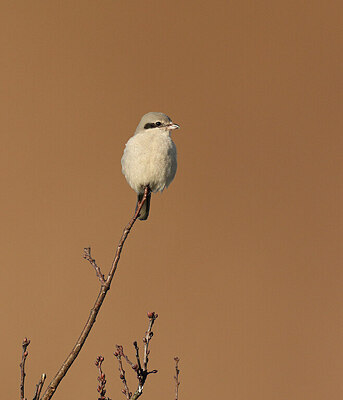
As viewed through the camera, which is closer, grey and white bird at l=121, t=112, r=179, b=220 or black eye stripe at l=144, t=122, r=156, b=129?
grey and white bird at l=121, t=112, r=179, b=220

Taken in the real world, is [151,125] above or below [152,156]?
above

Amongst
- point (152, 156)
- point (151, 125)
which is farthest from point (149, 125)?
point (152, 156)

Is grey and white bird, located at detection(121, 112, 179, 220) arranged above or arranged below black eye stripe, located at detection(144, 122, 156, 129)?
below

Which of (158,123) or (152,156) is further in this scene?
(158,123)

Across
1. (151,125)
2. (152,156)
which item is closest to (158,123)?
(151,125)

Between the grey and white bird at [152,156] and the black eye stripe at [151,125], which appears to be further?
the black eye stripe at [151,125]

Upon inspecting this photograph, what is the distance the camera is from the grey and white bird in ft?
7.23

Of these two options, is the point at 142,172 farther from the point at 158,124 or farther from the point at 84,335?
the point at 84,335

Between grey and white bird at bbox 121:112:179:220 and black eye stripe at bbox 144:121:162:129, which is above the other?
black eye stripe at bbox 144:121:162:129

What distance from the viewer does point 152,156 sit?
2199 millimetres

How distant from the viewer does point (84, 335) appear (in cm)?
112

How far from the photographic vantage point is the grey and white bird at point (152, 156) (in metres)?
2.20

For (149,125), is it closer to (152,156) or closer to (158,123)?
(158,123)

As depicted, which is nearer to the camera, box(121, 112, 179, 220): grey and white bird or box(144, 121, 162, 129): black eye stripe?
box(121, 112, 179, 220): grey and white bird
